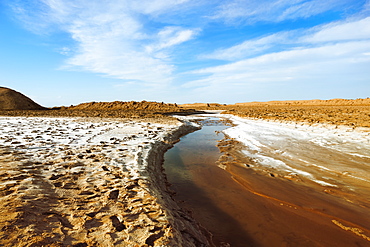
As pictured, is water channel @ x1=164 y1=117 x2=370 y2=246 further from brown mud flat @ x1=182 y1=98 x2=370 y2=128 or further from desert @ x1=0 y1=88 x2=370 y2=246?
brown mud flat @ x1=182 y1=98 x2=370 y2=128

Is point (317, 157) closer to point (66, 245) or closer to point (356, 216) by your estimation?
point (356, 216)

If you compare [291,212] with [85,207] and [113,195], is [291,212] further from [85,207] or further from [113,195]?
[85,207]

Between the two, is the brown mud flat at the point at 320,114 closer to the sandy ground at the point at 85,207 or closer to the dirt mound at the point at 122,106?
the sandy ground at the point at 85,207

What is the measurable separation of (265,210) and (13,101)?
61768 mm

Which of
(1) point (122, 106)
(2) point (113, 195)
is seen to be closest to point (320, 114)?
(2) point (113, 195)

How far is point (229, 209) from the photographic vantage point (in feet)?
14.3

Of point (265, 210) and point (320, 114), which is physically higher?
point (320, 114)

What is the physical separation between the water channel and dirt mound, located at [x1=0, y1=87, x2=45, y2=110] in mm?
56202

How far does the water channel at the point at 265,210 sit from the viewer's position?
338 cm

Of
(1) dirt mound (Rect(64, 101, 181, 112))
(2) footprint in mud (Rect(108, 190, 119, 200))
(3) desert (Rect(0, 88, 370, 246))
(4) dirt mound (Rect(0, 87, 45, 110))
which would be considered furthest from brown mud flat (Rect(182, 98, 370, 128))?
(4) dirt mound (Rect(0, 87, 45, 110))

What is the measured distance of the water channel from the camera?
133 inches

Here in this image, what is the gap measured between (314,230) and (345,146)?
7.51m

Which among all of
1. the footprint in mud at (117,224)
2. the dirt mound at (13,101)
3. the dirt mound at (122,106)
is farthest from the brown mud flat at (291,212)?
the dirt mound at (13,101)

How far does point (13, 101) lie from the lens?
154ft
